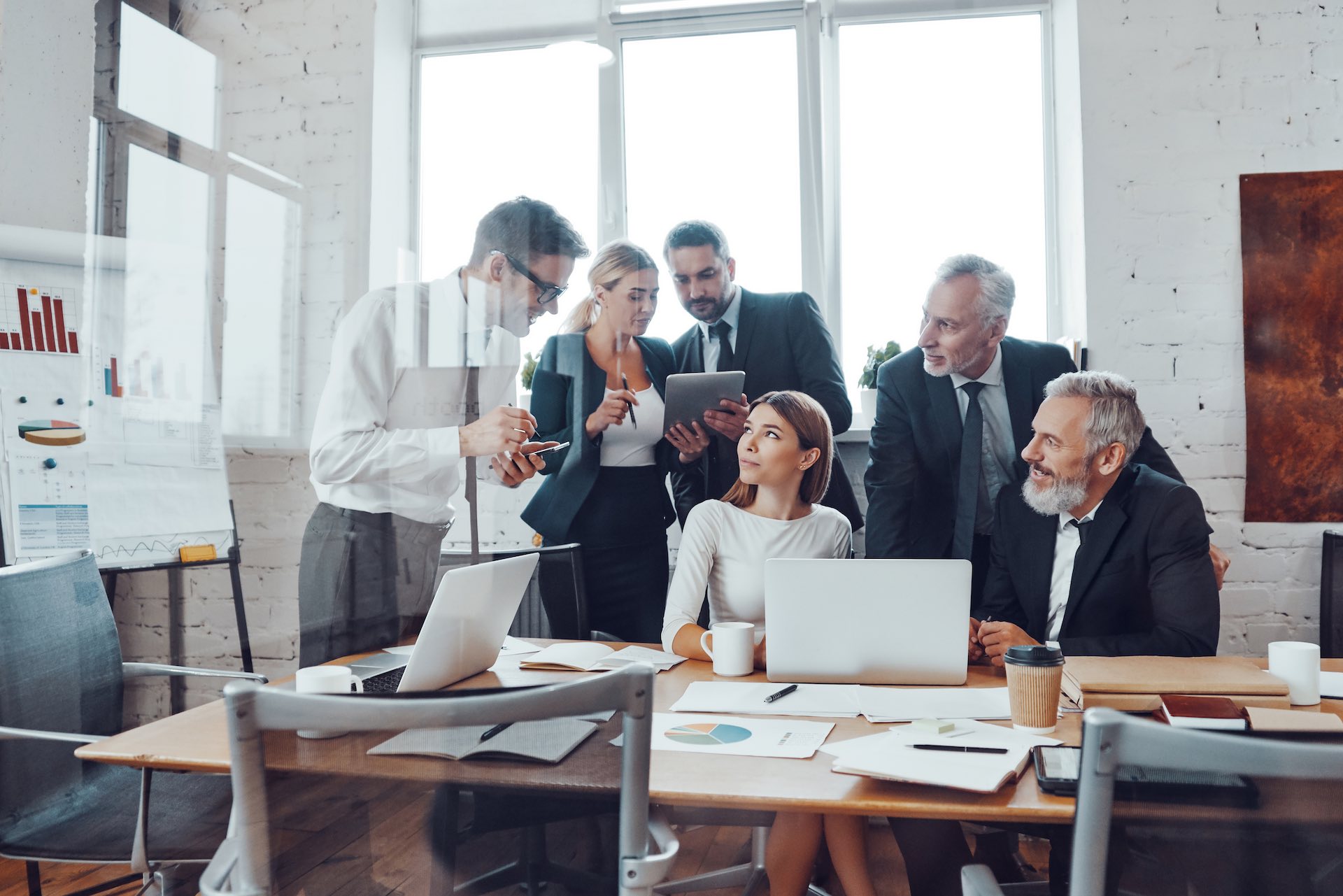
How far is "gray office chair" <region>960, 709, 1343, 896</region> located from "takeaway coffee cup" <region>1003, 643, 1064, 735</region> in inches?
19.3

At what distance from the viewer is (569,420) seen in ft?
9.98

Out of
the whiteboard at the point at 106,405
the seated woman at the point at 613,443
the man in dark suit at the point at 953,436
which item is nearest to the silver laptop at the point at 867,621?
the man in dark suit at the point at 953,436

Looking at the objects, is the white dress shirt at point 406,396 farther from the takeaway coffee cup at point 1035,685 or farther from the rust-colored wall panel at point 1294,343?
the rust-colored wall panel at point 1294,343

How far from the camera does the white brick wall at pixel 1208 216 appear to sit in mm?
Result: 2816

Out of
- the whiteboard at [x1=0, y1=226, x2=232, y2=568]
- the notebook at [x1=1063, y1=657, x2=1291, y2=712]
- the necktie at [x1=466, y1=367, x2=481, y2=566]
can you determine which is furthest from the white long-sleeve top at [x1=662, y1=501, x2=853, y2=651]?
the whiteboard at [x1=0, y1=226, x2=232, y2=568]

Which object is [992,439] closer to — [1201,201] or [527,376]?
[1201,201]

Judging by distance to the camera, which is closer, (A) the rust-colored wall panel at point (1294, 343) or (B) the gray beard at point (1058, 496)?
(B) the gray beard at point (1058, 496)

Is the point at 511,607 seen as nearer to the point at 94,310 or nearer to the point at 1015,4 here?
the point at 94,310

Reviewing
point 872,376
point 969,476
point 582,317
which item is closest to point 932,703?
point 969,476

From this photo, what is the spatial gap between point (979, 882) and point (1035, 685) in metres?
0.35

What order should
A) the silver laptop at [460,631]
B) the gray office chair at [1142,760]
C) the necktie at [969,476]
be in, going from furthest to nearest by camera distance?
the necktie at [969,476] < the silver laptop at [460,631] < the gray office chair at [1142,760]

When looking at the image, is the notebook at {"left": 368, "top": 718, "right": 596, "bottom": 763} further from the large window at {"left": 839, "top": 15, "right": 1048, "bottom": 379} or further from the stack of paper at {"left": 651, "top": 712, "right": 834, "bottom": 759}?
the large window at {"left": 839, "top": 15, "right": 1048, "bottom": 379}

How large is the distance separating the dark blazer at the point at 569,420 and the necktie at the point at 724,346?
0.15m

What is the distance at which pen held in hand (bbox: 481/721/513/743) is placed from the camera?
92 cm
